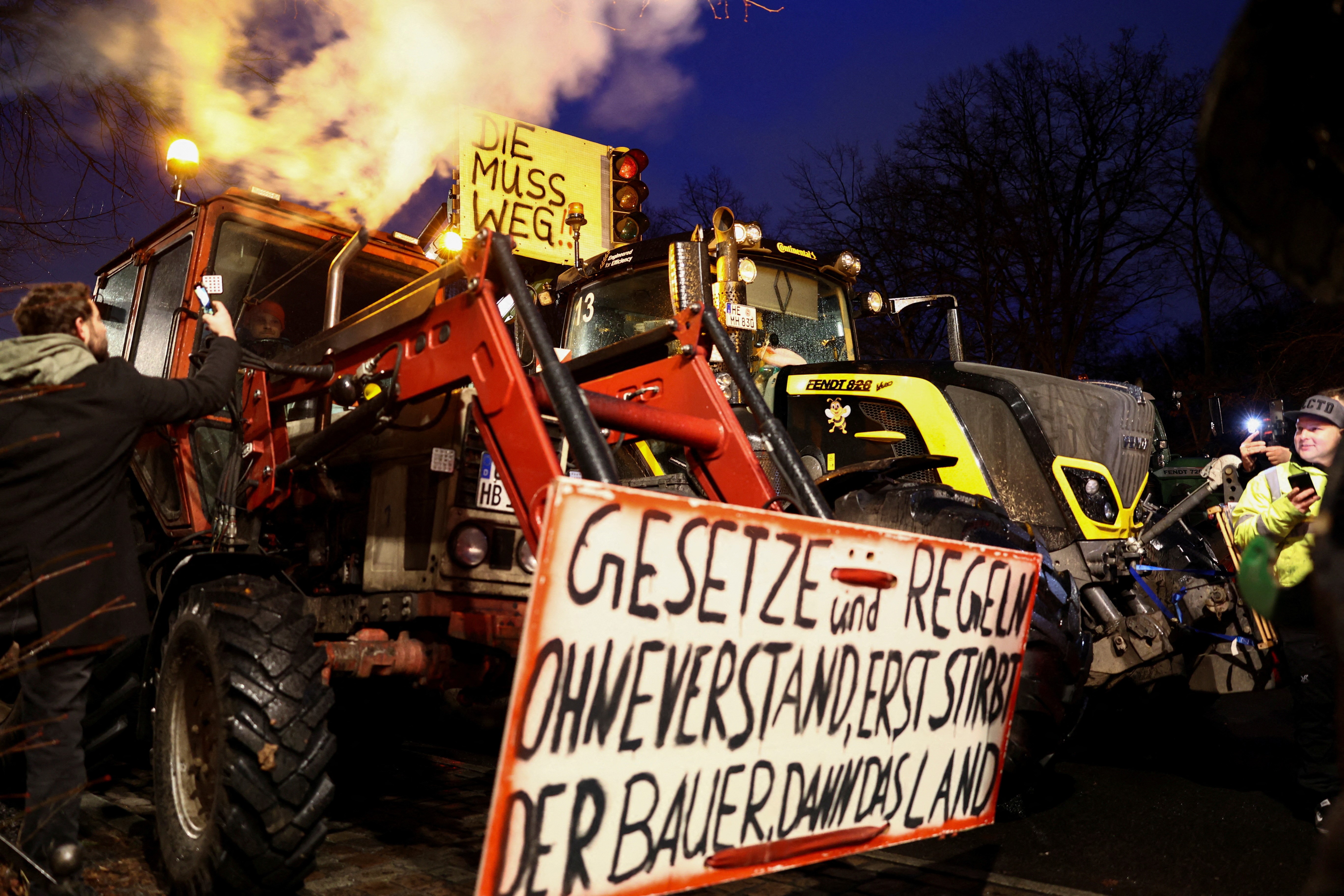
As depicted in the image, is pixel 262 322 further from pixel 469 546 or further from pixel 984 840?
pixel 984 840

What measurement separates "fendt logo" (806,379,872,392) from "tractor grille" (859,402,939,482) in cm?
11

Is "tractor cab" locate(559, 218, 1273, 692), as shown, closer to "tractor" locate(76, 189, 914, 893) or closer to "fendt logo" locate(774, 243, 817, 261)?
"fendt logo" locate(774, 243, 817, 261)

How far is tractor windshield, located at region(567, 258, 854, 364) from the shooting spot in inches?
298

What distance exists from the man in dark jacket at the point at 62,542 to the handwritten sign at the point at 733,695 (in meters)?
1.73

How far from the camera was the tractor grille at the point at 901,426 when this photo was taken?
6191 mm

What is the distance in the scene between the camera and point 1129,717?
690 cm

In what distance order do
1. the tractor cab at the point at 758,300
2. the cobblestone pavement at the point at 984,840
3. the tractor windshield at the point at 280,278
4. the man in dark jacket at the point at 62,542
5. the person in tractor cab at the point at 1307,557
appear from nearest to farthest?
the man in dark jacket at the point at 62,542
the cobblestone pavement at the point at 984,840
the person in tractor cab at the point at 1307,557
the tractor windshield at the point at 280,278
the tractor cab at the point at 758,300

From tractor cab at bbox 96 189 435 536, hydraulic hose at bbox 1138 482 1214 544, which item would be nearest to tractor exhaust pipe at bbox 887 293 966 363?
hydraulic hose at bbox 1138 482 1214 544

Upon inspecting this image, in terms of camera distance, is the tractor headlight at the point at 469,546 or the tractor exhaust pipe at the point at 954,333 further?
the tractor exhaust pipe at the point at 954,333

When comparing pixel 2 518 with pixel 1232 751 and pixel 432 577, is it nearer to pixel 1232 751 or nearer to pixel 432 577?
pixel 432 577

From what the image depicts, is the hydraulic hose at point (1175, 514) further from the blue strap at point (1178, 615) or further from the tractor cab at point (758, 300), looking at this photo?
the tractor cab at point (758, 300)

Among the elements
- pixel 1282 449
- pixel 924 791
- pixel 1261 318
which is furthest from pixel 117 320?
pixel 1261 318

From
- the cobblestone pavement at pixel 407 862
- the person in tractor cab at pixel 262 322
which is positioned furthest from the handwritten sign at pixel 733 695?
the person in tractor cab at pixel 262 322

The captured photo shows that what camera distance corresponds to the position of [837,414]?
257 inches
